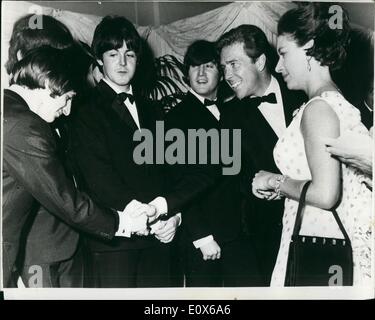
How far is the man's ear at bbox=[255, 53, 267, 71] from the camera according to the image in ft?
10.2

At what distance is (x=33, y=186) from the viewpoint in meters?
2.97

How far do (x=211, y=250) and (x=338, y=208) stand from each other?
66cm

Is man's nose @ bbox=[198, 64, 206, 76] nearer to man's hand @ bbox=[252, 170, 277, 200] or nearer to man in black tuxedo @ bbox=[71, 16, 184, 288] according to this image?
man in black tuxedo @ bbox=[71, 16, 184, 288]

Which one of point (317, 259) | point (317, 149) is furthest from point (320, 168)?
point (317, 259)

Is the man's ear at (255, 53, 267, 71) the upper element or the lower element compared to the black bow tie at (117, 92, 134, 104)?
upper

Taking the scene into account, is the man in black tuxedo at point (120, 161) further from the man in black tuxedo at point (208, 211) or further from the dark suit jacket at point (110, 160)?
the man in black tuxedo at point (208, 211)

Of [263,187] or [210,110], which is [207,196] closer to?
[263,187]

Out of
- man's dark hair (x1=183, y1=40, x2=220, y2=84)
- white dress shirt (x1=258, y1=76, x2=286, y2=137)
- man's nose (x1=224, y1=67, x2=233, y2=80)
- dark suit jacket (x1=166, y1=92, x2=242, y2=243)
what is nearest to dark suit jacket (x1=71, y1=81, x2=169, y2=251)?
dark suit jacket (x1=166, y1=92, x2=242, y2=243)

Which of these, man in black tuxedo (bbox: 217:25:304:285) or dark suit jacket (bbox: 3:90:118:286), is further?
man in black tuxedo (bbox: 217:25:304:285)

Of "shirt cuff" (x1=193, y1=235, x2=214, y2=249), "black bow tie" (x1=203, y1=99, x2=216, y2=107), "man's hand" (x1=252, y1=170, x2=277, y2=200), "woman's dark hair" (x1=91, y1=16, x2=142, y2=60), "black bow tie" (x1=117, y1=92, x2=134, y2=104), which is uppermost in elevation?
"woman's dark hair" (x1=91, y1=16, x2=142, y2=60)

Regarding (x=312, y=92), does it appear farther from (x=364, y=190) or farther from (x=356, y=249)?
(x=356, y=249)

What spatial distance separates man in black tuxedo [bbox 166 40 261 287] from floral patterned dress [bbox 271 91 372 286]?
213 mm
